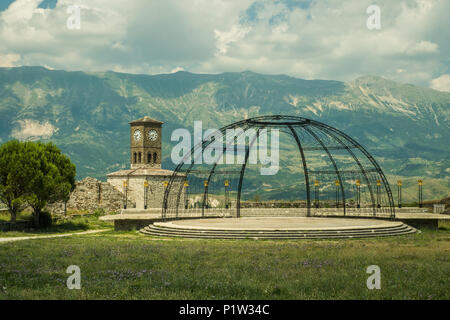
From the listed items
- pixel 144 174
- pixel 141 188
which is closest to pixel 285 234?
pixel 144 174

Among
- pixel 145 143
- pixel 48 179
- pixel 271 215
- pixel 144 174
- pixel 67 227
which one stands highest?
pixel 145 143

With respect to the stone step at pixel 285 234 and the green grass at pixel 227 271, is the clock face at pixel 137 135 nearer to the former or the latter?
the stone step at pixel 285 234

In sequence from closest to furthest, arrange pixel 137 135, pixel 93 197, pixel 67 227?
pixel 67 227 → pixel 93 197 → pixel 137 135

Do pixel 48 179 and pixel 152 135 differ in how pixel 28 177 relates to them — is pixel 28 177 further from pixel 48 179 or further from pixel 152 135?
pixel 152 135

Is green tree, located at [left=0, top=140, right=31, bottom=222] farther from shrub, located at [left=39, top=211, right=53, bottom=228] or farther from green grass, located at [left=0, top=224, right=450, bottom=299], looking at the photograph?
green grass, located at [left=0, top=224, right=450, bottom=299]

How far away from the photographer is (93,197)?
56.9m

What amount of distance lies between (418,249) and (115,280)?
1294 centimetres

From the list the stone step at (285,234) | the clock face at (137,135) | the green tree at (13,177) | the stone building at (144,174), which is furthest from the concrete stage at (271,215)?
the clock face at (137,135)

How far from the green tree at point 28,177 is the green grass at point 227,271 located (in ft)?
41.7

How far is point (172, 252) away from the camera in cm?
1962

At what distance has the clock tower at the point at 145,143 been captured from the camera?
245 feet

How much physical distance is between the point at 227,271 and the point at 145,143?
200ft
